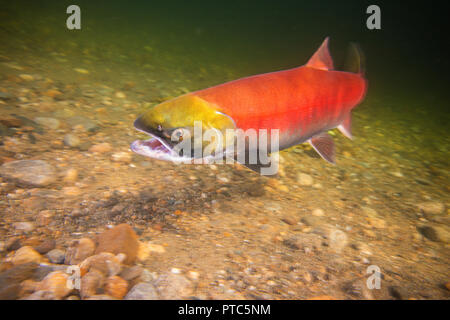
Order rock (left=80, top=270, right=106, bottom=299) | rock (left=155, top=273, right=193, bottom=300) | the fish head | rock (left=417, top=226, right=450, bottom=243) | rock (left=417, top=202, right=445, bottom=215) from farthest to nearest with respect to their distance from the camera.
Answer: rock (left=417, top=202, right=445, bottom=215) < rock (left=417, top=226, right=450, bottom=243) < the fish head < rock (left=155, top=273, right=193, bottom=300) < rock (left=80, top=270, right=106, bottom=299)

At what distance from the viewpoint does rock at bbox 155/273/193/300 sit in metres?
1.58

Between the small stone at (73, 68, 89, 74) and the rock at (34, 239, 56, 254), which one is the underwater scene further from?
the small stone at (73, 68, 89, 74)

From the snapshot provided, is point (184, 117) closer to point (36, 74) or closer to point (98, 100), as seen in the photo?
point (98, 100)

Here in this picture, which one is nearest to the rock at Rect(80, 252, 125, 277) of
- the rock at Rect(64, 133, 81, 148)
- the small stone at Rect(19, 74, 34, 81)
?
the rock at Rect(64, 133, 81, 148)

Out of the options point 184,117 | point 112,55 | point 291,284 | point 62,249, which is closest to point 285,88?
point 184,117

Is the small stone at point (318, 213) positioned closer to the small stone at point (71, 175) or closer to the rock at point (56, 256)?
the rock at point (56, 256)

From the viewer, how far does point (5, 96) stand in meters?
3.75

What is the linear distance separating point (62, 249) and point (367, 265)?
95.1 inches

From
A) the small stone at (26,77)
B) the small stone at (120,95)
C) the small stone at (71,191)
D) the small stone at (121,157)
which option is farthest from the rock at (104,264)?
the small stone at (26,77)

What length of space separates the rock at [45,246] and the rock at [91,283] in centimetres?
44

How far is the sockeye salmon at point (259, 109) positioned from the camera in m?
2.03

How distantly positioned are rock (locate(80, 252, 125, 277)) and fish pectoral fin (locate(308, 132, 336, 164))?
94.3 inches

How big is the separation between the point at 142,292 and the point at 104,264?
338 mm

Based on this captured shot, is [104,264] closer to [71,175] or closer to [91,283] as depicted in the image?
[91,283]
